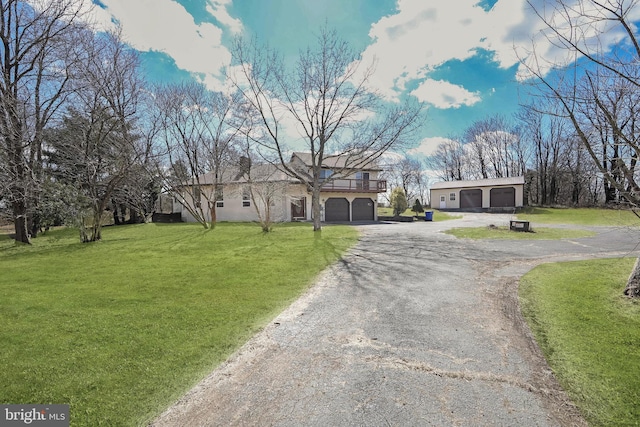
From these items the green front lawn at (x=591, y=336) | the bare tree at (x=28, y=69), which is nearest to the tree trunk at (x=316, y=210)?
the green front lawn at (x=591, y=336)

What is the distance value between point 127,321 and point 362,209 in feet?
77.2

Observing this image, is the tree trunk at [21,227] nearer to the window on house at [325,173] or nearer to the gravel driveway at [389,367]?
the gravel driveway at [389,367]

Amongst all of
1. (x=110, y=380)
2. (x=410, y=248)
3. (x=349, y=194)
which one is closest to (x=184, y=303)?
(x=110, y=380)

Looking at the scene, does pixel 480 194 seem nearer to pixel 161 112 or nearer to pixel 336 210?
pixel 336 210

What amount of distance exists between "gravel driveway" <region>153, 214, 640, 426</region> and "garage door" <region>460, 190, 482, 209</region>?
101 feet

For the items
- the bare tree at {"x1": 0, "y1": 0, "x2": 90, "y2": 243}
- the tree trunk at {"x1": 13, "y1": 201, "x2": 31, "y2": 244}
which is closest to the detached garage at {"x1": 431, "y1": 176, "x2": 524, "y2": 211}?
the bare tree at {"x1": 0, "y1": 0, "x2": 90, "y2": 243}

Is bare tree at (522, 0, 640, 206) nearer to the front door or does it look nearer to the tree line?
the tree line

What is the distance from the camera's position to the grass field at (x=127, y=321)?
2.65 meters

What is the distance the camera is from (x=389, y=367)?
310 cm

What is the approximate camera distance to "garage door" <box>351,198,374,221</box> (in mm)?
26266

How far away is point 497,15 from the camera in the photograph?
4.50m

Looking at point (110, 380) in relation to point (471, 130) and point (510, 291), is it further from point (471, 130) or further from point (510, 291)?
point (471, 130)

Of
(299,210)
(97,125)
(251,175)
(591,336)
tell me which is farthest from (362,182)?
(591,336)

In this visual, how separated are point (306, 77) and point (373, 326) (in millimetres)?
14939
